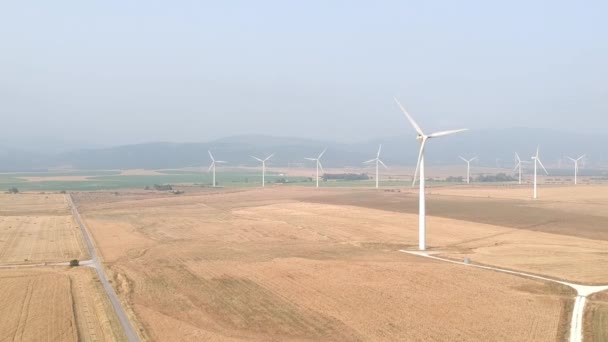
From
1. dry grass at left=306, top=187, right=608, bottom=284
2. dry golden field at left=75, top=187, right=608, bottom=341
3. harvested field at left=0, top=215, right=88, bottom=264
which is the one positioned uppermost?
dry grass at left=306, top=187, right=608, bottom=284

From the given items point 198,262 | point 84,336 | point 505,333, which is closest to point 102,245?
point 198,262

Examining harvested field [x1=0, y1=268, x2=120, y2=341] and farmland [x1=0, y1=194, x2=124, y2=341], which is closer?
harvested field [x1=0, y1=268, x2=120, y2=341]

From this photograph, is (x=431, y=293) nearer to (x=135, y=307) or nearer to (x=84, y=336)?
(x=135, y=307)

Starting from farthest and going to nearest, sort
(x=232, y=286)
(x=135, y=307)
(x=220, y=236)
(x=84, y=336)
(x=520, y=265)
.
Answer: (x=220, y=236) < (x=520, y=265) < (x=232, y=286) < (x=135, y=307) < (x=84, y=336)

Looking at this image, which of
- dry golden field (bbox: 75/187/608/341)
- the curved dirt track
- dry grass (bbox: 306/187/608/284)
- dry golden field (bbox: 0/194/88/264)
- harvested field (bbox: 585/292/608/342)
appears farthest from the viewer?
dry golden field (bbox: 0/194/88/264)

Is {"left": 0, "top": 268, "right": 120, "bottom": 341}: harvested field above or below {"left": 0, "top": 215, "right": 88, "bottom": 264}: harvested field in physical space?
above

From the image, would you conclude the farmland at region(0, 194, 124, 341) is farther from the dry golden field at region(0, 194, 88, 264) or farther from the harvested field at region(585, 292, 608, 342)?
the harvested field at region(585, 292, 608, 342)

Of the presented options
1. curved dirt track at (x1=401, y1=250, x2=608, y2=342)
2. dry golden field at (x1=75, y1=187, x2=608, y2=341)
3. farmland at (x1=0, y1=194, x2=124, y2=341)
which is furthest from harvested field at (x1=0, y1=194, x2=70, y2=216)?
curved dirt track at (x1=401, y1=250, x2=608, y2=342)
